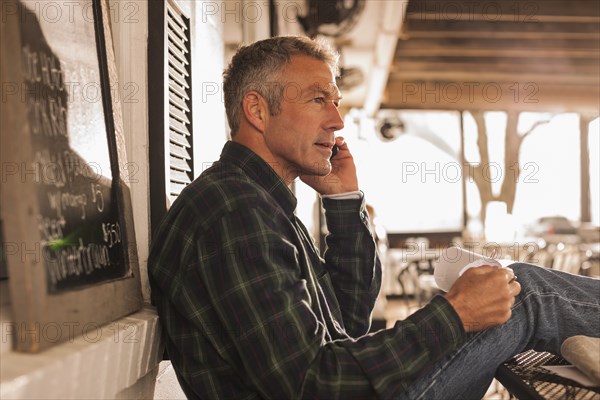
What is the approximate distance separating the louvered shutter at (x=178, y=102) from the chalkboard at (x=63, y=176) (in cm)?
32

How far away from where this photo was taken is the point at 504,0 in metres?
6.27

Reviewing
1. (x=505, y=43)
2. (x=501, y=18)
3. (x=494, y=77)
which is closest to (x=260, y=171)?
(x=501, y=18)

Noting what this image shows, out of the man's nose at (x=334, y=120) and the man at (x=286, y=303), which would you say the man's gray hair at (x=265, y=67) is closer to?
the man at (x=286, y=303)

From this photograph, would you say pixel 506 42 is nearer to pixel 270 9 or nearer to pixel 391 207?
pixel 391 207

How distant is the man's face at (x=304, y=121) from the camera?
1617 millimetres

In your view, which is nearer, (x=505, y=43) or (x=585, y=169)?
(x=505, y=43)

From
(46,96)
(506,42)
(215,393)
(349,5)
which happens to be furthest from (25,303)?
(506,42)

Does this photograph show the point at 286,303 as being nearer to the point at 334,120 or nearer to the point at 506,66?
the point at 334,120

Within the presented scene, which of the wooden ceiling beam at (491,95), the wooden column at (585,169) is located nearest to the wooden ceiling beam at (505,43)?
the wooden ceiling beam at (491,95)

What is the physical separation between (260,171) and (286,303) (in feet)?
1.42

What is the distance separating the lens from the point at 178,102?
180cm

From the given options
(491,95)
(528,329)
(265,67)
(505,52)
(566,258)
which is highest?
(505,52)

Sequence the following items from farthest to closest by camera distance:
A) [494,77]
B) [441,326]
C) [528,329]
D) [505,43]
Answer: [494,77]
[505,43]
[528,329]
[441,326]

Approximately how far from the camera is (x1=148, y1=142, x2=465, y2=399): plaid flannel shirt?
1113 mm
